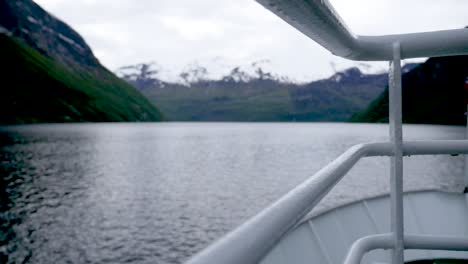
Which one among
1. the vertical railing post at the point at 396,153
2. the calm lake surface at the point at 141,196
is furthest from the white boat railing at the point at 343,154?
the calm lake surface at the point at 141,196

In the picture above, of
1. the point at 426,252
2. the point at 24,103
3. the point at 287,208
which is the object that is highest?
the point at 24,103

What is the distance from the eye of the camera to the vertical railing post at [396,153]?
1.99 metres

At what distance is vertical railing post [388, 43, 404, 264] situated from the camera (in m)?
1.99

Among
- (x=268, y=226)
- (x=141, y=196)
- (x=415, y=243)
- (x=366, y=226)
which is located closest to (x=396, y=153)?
(x=415, y=243)

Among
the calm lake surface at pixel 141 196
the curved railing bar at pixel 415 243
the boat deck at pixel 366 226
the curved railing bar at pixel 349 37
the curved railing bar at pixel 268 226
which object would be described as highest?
the curved railing bar at pixel 349 37

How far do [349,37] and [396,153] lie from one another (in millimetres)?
737

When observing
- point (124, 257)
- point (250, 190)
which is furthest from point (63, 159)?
point (124, 257)

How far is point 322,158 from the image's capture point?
284 ft

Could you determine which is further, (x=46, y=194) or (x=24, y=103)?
(x=24, y=103)

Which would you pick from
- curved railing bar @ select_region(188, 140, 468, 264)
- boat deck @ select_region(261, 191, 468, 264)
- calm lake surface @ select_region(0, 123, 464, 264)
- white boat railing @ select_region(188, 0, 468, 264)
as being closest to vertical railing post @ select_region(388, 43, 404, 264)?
white boat railing @ select_region(188, 0, 468, 264)

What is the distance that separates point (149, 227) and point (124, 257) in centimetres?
733

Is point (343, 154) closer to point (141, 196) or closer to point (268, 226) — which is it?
point (268, 226)

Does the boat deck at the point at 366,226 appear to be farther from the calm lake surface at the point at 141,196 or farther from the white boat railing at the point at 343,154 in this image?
the calm lake surface at the point at 141,196

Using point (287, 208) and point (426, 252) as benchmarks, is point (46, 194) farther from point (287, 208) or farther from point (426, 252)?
point (287, 208)
